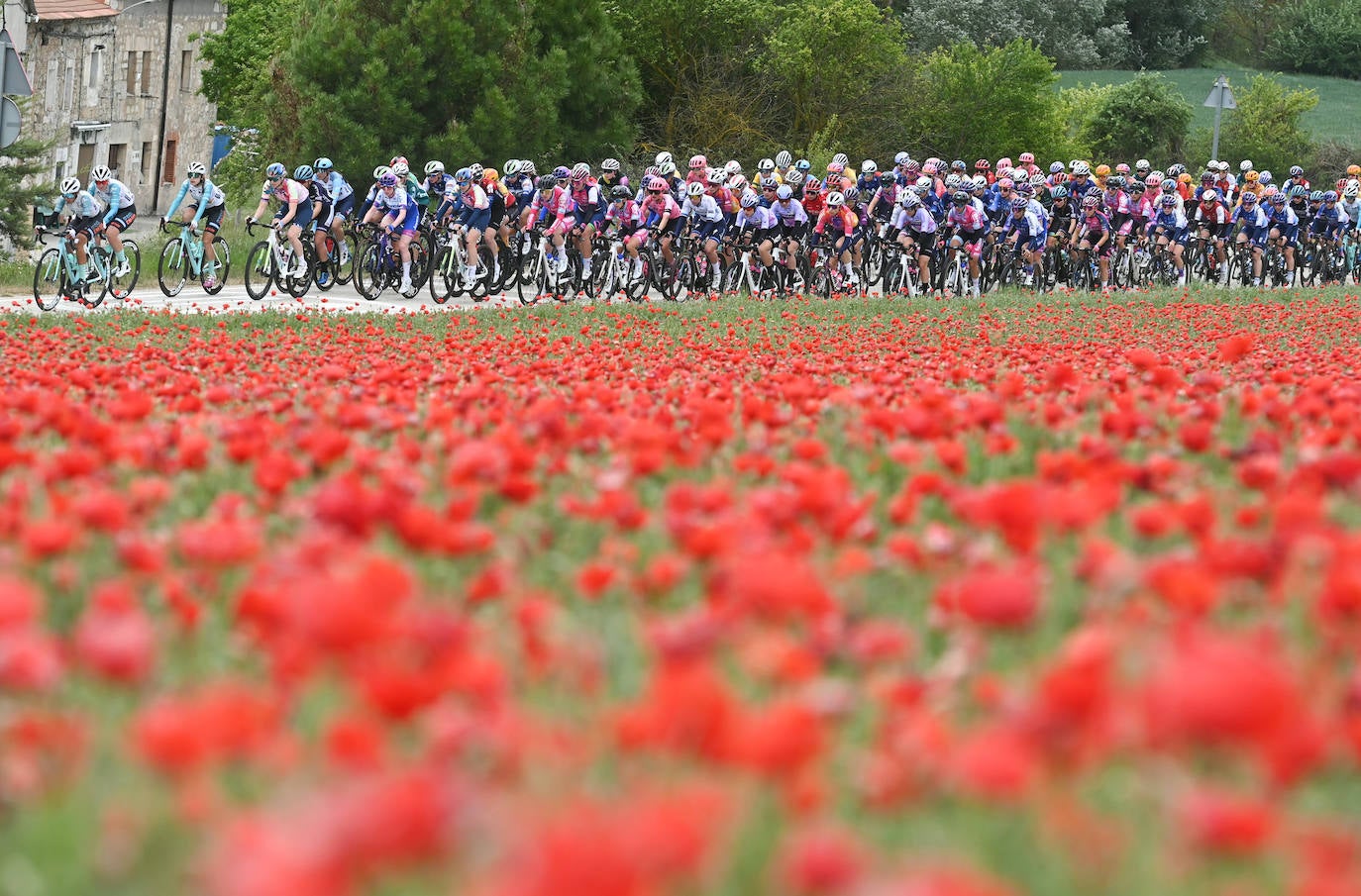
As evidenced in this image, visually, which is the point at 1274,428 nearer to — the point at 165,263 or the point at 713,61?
the point at 165,263

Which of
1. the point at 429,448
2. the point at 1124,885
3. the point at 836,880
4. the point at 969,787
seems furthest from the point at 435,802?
the point at 429,448

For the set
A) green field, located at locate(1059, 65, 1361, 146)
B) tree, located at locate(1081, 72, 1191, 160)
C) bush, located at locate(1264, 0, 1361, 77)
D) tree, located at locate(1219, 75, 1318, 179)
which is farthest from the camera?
bush, located at locate(1264, 0, 1361, 77)

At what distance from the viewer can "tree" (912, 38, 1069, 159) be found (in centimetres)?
5219

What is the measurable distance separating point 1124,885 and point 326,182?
21.3 m

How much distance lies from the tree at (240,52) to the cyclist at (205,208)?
23.2 m

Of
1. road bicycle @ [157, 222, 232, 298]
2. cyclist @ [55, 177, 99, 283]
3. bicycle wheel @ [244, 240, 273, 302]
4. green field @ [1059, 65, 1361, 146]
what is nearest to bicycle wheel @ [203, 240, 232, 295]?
road bicycle @ [157, 222, 232, 298]

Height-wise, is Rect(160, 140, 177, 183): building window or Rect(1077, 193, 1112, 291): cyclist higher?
Rect(160, 140, 177, 183): building window

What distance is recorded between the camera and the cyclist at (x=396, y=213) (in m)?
22.8

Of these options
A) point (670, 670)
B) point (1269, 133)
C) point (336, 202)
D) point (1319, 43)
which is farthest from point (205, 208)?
point (1319, 43)

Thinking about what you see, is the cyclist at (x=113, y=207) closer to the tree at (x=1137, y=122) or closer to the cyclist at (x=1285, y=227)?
the cyclist at (x=1285, y=227)

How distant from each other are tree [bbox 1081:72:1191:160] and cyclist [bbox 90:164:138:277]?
171 feet

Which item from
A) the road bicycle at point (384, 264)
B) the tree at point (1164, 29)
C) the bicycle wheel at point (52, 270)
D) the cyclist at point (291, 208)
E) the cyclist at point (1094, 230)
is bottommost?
the bicycle wheel at point (52, 270)

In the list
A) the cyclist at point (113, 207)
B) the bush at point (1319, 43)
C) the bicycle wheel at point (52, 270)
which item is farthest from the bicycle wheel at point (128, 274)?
the bush at point (1319, 43)

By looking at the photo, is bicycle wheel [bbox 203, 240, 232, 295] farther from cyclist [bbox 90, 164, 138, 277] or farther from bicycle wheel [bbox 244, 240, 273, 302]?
cyclist [bbox 90, 164, 138, 277]
